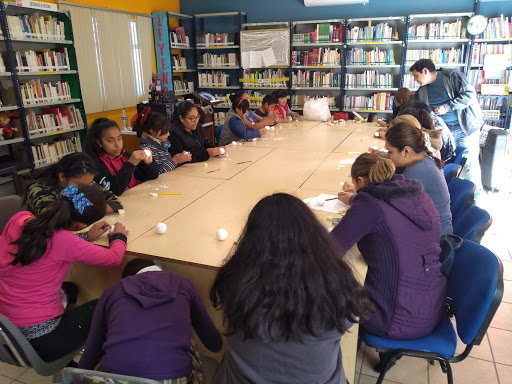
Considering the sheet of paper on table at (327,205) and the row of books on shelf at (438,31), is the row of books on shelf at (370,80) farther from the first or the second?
the sheet of paper on table at (327,205)

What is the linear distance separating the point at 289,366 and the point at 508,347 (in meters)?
1.88

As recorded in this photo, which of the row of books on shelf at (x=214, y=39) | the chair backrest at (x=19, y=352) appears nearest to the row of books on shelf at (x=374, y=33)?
the row of books on shelf at (x=214, y=39)

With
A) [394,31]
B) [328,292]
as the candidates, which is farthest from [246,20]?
[328,292]

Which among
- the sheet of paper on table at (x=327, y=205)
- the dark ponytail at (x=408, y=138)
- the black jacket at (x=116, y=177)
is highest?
the dark ponytail at (x=408, y=138)

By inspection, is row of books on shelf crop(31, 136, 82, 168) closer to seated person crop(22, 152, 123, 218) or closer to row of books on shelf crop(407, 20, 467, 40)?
seated person crop(22, 152, 123, 218)

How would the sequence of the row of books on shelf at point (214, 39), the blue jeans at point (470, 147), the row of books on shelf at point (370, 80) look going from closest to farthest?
the blue jeans at point (470, 147) → the row of books on shelf at point (370, 80) → the row of books on shelf at point (214, 39)

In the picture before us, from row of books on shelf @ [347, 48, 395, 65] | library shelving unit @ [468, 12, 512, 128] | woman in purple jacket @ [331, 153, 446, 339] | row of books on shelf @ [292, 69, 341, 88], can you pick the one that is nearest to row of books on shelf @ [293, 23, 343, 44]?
row of books on shelf @ [347, 48, 395, 65]

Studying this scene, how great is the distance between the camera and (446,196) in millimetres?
2141

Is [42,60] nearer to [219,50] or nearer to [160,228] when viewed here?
[219,50]

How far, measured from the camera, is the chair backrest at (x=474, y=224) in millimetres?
1889

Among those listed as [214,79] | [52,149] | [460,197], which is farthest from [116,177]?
[214,79]

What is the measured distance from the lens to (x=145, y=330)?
119 centimetres

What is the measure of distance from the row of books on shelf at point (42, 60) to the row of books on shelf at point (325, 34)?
3.82 metres

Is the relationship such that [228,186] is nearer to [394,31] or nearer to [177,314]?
[177,314]
